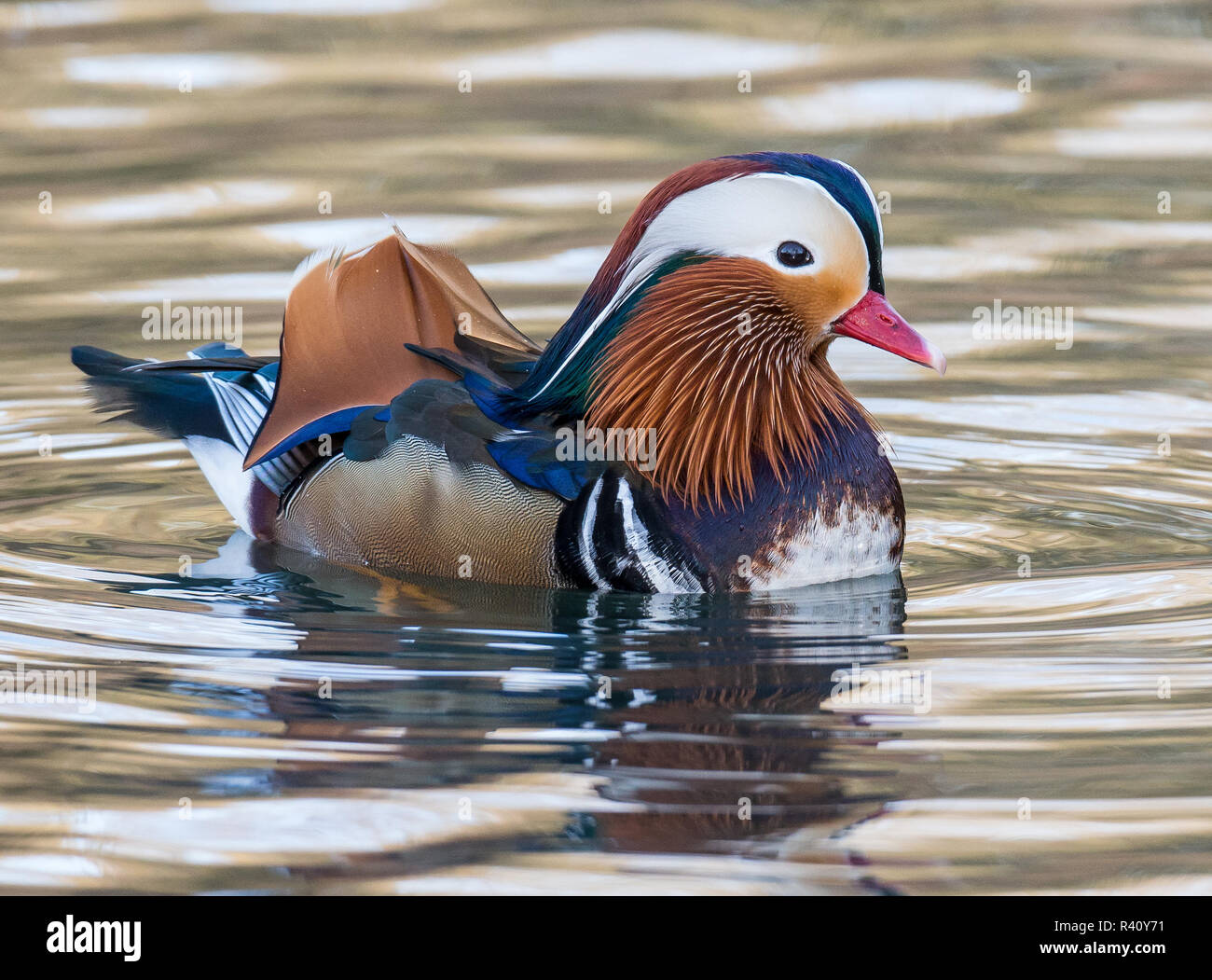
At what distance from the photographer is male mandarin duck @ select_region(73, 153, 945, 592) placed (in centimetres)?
607

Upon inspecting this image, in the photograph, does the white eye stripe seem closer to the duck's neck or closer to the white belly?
the duck's neck

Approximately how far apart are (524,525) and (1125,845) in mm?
2285

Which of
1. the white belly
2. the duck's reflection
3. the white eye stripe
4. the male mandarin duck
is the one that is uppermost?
the white eye stripe

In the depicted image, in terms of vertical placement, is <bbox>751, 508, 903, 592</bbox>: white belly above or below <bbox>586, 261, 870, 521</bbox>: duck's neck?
below

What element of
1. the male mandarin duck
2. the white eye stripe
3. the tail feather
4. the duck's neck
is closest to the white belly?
the male mandarin duck

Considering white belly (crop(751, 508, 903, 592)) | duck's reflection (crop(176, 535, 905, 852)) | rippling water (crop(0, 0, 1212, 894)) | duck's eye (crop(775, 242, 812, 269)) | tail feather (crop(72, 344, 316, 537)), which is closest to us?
rippling water (crop(0, 0, 1212, 894))

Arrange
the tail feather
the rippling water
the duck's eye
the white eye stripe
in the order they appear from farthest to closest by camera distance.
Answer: the tail feather → the duck's eye → the white eye stripe → the rippling water

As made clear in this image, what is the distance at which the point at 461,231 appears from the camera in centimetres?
1041

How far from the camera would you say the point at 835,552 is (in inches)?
247

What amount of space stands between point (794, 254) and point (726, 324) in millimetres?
325

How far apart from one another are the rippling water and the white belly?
65 millimetres

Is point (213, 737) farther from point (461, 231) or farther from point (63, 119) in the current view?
point (63, 119)

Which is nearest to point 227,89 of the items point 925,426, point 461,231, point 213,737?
point 461,231

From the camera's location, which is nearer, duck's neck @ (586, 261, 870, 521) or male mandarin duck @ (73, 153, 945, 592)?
male mandarin duck @ (73, 153, 945, 592)
